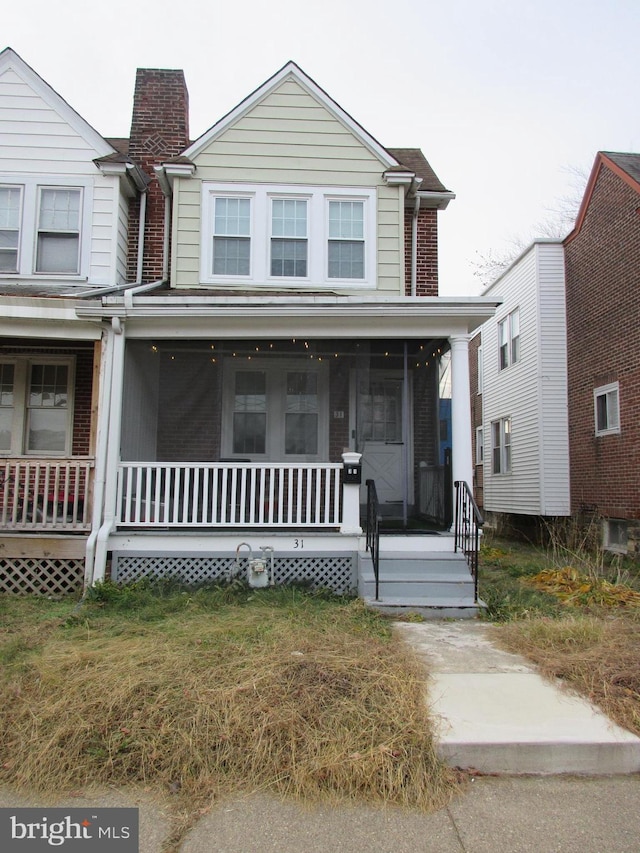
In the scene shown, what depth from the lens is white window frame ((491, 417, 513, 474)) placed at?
16141 mm

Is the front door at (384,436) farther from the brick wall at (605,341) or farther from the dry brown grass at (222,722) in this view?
the brick wall at (605,341)

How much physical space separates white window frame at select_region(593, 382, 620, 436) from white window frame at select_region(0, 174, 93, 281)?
9590 millimetres

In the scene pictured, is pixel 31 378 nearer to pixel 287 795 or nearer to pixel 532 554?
pixel 287 795

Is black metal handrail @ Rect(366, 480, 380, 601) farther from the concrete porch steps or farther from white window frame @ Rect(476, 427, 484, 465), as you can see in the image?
white window frame @ Rect(476, 427, 484, 465)

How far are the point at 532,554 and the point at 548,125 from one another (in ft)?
47.1

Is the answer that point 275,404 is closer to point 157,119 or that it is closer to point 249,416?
point 249,416

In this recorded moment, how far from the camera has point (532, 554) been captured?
40.8ft

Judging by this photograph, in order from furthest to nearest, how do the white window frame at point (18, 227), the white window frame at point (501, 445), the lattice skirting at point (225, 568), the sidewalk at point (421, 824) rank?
1. the white window frame at point (501, 445)
2. the white window frame at point (18, 227)
3. the lattice skirting at point (225, 568)
4. the sidewalk at point (421, 824)

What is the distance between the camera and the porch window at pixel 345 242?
9.29 metres

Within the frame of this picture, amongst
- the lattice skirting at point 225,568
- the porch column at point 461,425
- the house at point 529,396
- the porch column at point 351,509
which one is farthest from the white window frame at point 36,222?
the house at point 529,396

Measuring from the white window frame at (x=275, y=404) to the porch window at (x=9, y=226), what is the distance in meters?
3.49

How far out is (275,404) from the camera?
365 inches

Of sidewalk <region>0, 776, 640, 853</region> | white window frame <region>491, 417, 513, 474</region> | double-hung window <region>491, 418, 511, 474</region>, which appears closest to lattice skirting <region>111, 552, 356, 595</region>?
sidewalk <region>0, 776, 640, 853</region>

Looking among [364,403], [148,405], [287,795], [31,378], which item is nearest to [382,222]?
[364,403]
